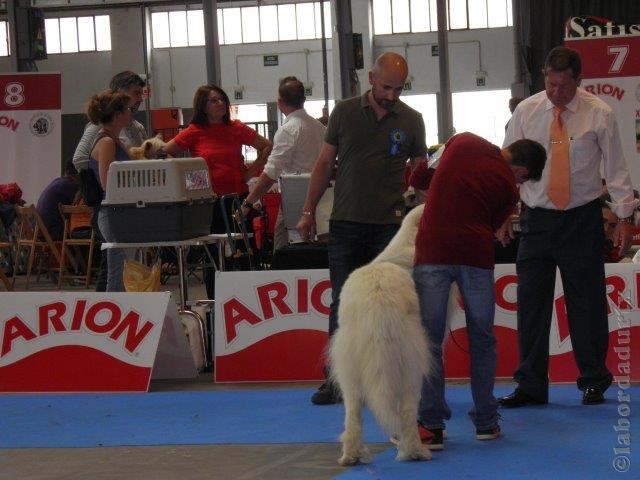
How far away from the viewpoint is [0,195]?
12.2 metres

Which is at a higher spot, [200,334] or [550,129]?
[550,129]

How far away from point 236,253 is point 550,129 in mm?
2696

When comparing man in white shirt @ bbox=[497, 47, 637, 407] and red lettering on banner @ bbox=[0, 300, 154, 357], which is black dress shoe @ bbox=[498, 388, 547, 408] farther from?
red lettering on banner @ bbox=[0, 300, 154, 357]

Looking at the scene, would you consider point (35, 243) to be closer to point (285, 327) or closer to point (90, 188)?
point (90, 188)

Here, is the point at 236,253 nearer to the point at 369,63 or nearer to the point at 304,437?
the point at 304,437

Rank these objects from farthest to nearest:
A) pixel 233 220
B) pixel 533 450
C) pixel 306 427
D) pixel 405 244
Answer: pixel 233 220 < pixel 306 427 < pixel 405 244 < pixel 533 450

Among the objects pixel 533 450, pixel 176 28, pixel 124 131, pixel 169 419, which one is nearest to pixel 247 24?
pixel 176 28

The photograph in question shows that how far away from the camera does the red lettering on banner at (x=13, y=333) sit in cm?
618

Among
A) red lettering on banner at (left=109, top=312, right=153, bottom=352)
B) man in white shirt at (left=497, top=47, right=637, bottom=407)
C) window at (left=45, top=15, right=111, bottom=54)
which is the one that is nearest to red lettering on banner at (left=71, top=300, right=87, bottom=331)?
red lettering on banner at (left=109, top=312, right=153, bottom=352)

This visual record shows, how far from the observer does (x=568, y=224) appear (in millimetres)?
5137

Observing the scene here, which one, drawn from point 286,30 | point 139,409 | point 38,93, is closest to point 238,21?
point 286,30

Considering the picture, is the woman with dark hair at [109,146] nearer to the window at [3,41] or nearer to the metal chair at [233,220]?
the metal chair at [233,220]

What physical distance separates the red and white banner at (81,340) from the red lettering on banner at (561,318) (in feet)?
6.89

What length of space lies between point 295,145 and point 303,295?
46.8 inches
